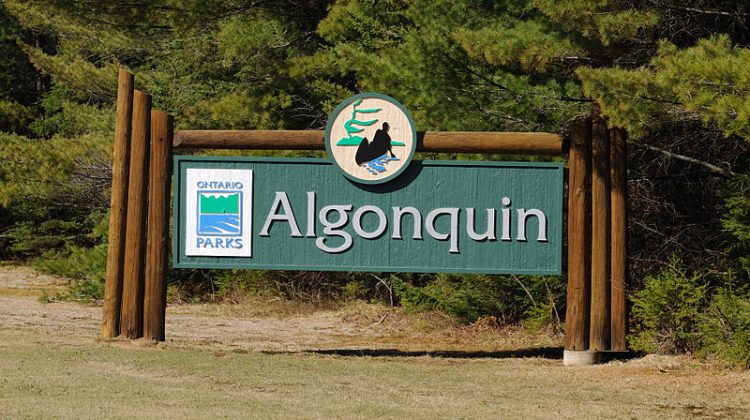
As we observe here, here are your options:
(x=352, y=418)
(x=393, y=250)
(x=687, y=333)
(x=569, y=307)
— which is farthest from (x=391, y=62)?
(x=352, y=418)

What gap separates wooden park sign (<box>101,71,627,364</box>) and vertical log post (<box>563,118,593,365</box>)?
0.5 inches

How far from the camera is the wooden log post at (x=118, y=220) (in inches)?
531

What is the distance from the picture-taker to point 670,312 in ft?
43.1

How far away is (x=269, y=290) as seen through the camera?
2159 cm

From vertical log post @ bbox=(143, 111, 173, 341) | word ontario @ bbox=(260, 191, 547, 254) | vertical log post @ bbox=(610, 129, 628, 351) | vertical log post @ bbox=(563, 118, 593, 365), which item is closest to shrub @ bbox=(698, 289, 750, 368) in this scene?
vertical log post @ bbox=(610, 129, 628, 351)

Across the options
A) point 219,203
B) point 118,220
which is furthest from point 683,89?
point 118,220

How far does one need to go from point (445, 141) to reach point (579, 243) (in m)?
1.96

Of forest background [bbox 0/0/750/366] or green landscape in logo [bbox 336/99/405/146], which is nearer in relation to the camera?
forest background [bbox 0/0/750/366]

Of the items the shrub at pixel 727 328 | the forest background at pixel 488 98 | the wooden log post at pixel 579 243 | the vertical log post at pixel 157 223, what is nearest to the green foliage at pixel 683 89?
the forest background at pixel 488 98

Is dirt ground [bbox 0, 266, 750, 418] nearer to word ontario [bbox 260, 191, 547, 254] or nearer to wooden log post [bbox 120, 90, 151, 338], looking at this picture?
wooden log post [bbox 120, 90, 151, 338]

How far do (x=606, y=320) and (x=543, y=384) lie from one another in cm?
177

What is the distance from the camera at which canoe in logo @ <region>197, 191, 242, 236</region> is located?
43.3 feet

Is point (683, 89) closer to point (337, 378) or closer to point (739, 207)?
point (739, 207)

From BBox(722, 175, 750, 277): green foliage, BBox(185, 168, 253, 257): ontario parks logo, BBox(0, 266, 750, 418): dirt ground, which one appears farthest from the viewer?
BBox(185, 168, 253, 257): ontario parks logo
